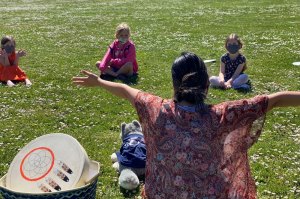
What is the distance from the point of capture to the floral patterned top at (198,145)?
3.90 m

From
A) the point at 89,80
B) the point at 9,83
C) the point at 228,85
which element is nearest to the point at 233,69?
the point at 228,85

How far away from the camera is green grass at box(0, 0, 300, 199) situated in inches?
277

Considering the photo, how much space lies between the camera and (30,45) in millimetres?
18094

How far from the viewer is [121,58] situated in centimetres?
1227

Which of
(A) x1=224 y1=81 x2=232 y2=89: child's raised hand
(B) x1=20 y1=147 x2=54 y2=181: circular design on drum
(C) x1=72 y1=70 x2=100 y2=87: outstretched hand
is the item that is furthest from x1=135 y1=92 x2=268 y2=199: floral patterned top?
(A) x1=224 y1=81 x2=232 y2=89: child's raised hand

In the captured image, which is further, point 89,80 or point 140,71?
point 140,71

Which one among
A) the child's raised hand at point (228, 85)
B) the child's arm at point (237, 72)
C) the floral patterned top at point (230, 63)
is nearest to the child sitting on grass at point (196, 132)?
the child's raised hand at point (228, 85)

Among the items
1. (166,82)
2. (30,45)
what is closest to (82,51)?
(30,45)

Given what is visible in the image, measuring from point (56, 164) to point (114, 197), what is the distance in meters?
1.38

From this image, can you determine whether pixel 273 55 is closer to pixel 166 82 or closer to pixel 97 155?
pixel 166 82

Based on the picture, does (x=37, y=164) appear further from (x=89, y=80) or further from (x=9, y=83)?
(x=9, y=83)

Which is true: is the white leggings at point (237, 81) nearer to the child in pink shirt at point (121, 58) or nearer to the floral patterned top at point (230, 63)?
the floral patterned top at point (230, 63)

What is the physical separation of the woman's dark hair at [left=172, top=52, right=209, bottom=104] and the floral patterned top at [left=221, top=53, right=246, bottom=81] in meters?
7.33

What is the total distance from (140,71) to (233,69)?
2.90 m
